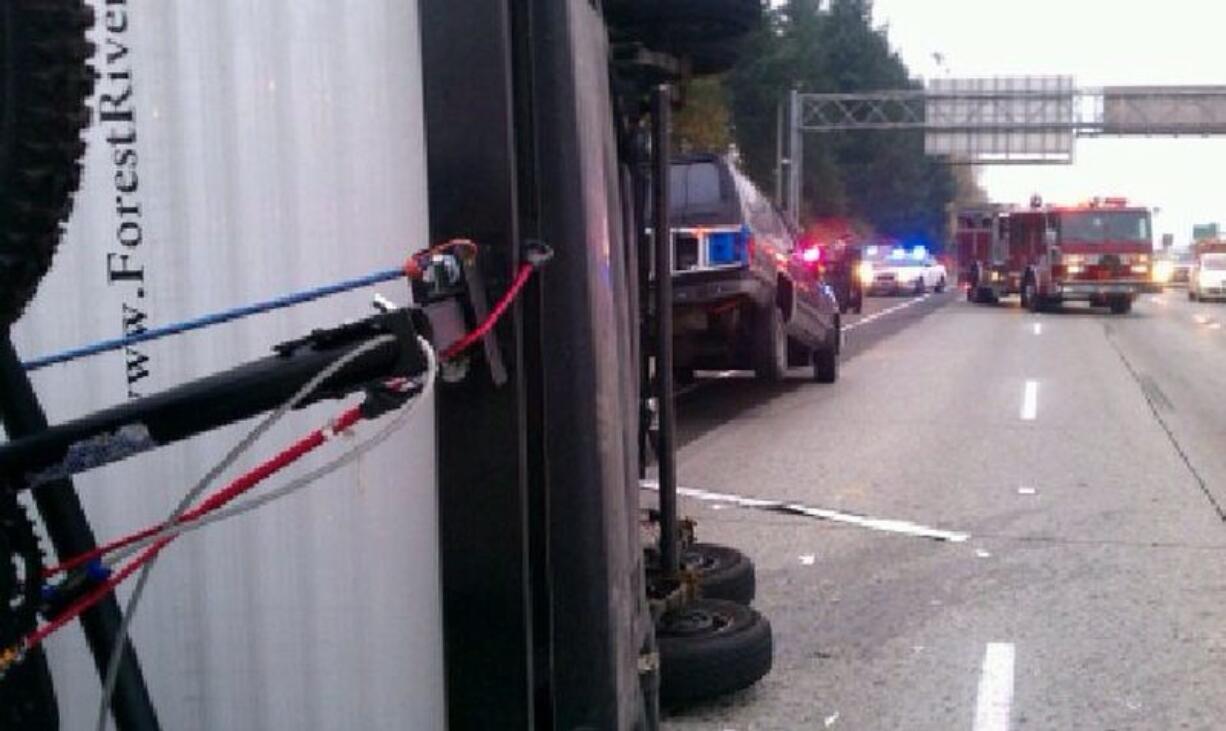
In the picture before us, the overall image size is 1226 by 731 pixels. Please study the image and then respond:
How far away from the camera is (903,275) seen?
2074 inches

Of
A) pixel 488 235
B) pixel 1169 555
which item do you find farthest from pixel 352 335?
pixel 1169 555

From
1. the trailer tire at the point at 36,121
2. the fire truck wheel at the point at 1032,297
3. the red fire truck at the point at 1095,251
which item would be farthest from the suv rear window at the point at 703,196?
the fire truck wheel at the point at 1032,297

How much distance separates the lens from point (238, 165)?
2418 mm

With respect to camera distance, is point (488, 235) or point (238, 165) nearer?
point (488, 235)

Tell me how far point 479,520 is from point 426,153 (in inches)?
24.0

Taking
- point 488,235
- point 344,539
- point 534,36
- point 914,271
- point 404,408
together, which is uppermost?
point 534,36

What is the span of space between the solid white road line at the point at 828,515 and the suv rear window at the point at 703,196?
8.89 feet

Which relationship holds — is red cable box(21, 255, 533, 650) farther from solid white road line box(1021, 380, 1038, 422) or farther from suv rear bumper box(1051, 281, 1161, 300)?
suv rear bumper box(1051, 281, 1161, 300)

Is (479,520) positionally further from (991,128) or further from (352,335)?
(991,128)

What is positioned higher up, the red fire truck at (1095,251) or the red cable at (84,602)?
the red cable at (84,602)

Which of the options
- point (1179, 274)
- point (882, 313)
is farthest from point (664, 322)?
point (1179, 274)

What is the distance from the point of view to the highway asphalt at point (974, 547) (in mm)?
5188

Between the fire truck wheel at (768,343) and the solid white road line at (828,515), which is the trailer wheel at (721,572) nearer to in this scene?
the solid white road line at (828,515)

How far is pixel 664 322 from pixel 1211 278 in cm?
4892
